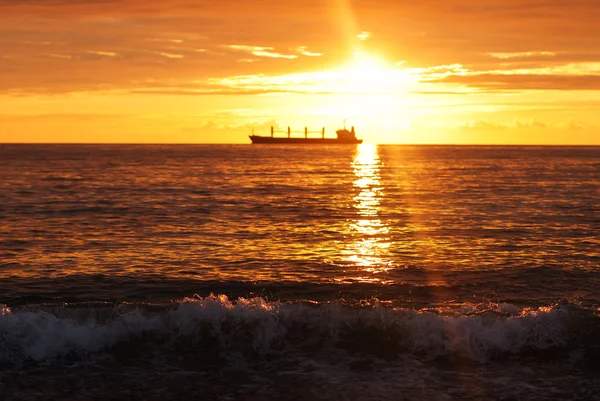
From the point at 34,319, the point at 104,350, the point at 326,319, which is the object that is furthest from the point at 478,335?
the point at 34,319

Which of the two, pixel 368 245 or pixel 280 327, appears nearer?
pixel 280 327

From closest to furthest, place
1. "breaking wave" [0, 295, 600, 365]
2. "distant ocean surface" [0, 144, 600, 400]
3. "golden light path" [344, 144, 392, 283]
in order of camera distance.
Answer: "distant ocean surface" [0, 144, 600, 400] → "breaking wave" [0, 295, 600, 365] → "golden light path" [344, 144, 392, 283]

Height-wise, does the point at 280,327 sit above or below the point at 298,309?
below

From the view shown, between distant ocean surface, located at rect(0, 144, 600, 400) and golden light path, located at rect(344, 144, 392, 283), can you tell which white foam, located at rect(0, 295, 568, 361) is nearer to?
distant ocean surface, located at rect(0, 144, 600, 400)

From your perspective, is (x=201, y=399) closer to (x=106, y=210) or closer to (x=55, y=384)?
(x=55, y=384)

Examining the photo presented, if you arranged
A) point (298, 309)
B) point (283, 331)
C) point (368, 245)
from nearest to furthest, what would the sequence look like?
point (283, 331), point (298, 309), point (368, 245)

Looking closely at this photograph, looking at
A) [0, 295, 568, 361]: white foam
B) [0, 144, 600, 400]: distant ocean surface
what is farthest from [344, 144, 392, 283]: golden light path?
[0, 295, 568, 361]: white foam

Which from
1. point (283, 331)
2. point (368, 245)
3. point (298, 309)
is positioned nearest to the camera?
point (283, 331)

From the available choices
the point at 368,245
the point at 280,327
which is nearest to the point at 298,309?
the point at 280,327

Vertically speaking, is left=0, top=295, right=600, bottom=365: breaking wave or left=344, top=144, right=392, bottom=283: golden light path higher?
left=344, top=144, right=392, bottom=283: golden light path

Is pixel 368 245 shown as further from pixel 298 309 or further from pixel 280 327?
pixel 280 327

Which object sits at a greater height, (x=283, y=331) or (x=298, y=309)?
(x=298, y=309)

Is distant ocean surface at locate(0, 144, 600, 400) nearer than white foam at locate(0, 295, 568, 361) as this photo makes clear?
Yes

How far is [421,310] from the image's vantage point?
15.8m
